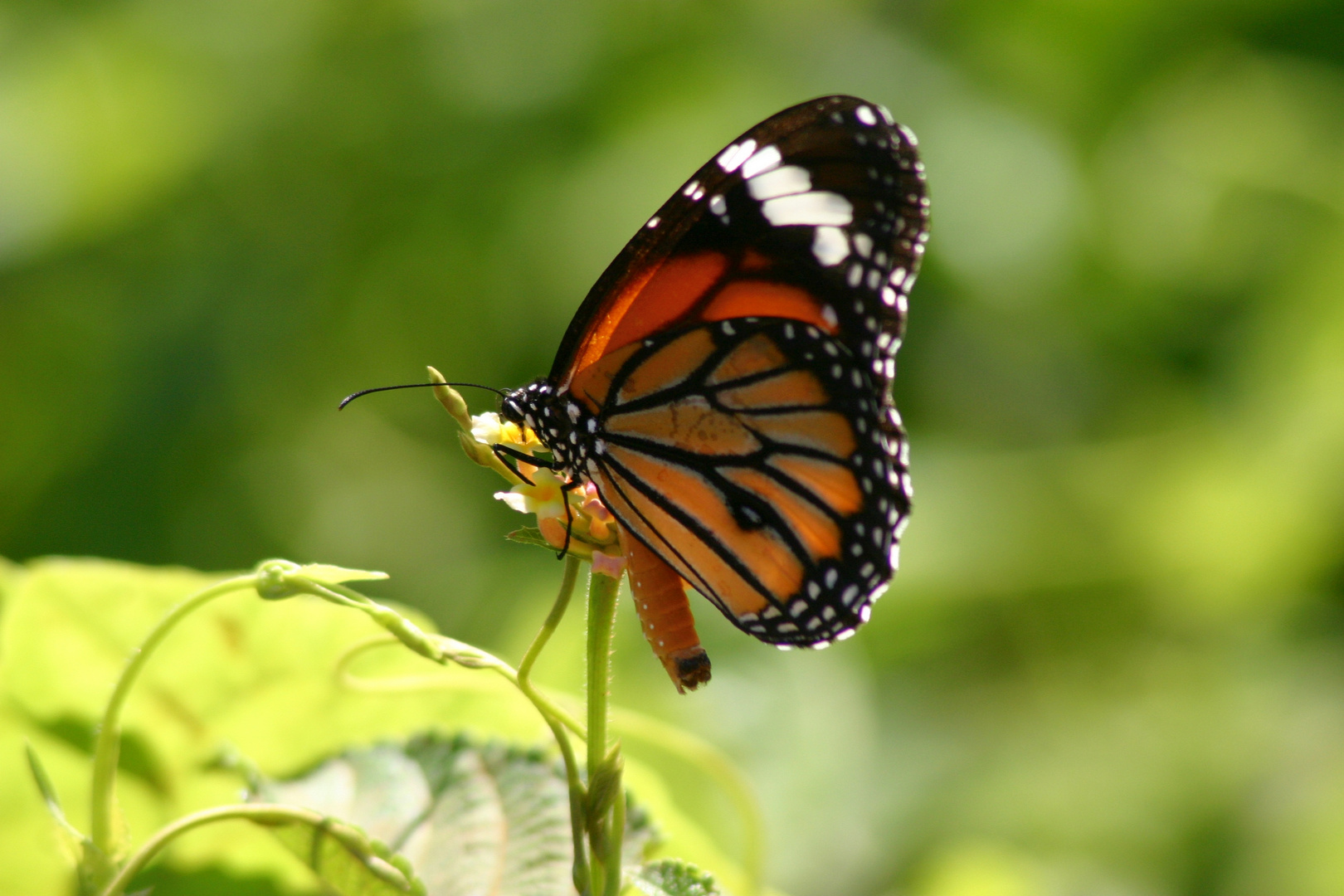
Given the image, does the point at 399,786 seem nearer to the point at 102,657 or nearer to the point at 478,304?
the point at 102,657

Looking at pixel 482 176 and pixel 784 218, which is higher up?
pixel 482 176

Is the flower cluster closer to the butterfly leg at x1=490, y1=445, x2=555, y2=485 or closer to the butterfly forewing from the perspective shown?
the butterfly leg at x1=490, y1=445, x2=555, y2=485

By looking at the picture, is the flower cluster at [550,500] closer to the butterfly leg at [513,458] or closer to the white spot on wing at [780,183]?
the butterfly leg at [513,458]

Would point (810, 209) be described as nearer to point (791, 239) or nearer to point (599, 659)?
point (791, 239)

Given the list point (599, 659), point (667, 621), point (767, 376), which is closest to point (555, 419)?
point (767, 376)

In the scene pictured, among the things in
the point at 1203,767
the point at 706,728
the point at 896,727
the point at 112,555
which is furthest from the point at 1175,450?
the point at 112,555

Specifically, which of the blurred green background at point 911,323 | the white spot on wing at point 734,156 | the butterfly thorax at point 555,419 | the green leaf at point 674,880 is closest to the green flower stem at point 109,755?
the green leaf at point 674,880

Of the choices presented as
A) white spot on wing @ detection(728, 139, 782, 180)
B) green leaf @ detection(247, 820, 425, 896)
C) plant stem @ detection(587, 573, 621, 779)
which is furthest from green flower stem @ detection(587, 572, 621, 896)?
white spot on wing @ detection(728, 139, 782, 180)
